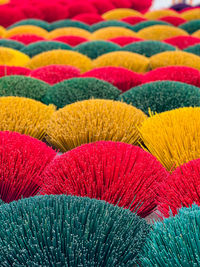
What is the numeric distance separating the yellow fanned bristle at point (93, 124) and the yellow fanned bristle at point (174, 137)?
3cm

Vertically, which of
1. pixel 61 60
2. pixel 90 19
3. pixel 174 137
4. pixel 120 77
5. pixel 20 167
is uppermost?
pixel 90 19

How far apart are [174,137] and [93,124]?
150 millimetres

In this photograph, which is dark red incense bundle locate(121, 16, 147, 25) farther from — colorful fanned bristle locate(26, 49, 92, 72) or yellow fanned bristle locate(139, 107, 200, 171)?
yellow fanned bristle locate(139, 107, 200, 171)

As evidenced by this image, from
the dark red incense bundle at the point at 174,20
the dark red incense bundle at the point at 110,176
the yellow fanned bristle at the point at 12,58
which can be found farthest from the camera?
the dark red incense bundle at the point at 174,20

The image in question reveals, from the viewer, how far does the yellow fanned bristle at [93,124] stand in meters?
0.62

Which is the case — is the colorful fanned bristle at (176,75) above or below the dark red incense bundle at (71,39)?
below

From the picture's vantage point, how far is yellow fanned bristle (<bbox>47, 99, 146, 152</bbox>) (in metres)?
0.62

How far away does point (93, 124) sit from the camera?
2.08ft

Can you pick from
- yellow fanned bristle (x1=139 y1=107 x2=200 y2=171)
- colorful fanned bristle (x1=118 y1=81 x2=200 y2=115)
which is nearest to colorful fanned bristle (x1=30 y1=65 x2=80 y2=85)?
colorful fanned bristle (x1=118 y1=81 x2=200 y2=115)

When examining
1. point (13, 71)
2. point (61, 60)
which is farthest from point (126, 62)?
point (13, 71)

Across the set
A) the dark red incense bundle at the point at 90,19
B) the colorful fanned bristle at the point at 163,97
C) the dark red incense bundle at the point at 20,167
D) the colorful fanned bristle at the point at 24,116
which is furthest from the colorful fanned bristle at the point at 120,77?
the dark red incense bundle at the point at 90,19

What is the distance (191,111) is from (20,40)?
1528mm

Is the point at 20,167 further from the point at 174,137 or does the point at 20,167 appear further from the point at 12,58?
the point at 12,58

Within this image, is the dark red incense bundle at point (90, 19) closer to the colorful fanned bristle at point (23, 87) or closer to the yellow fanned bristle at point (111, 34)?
the yellow fanned bristle at point (111, 34)
